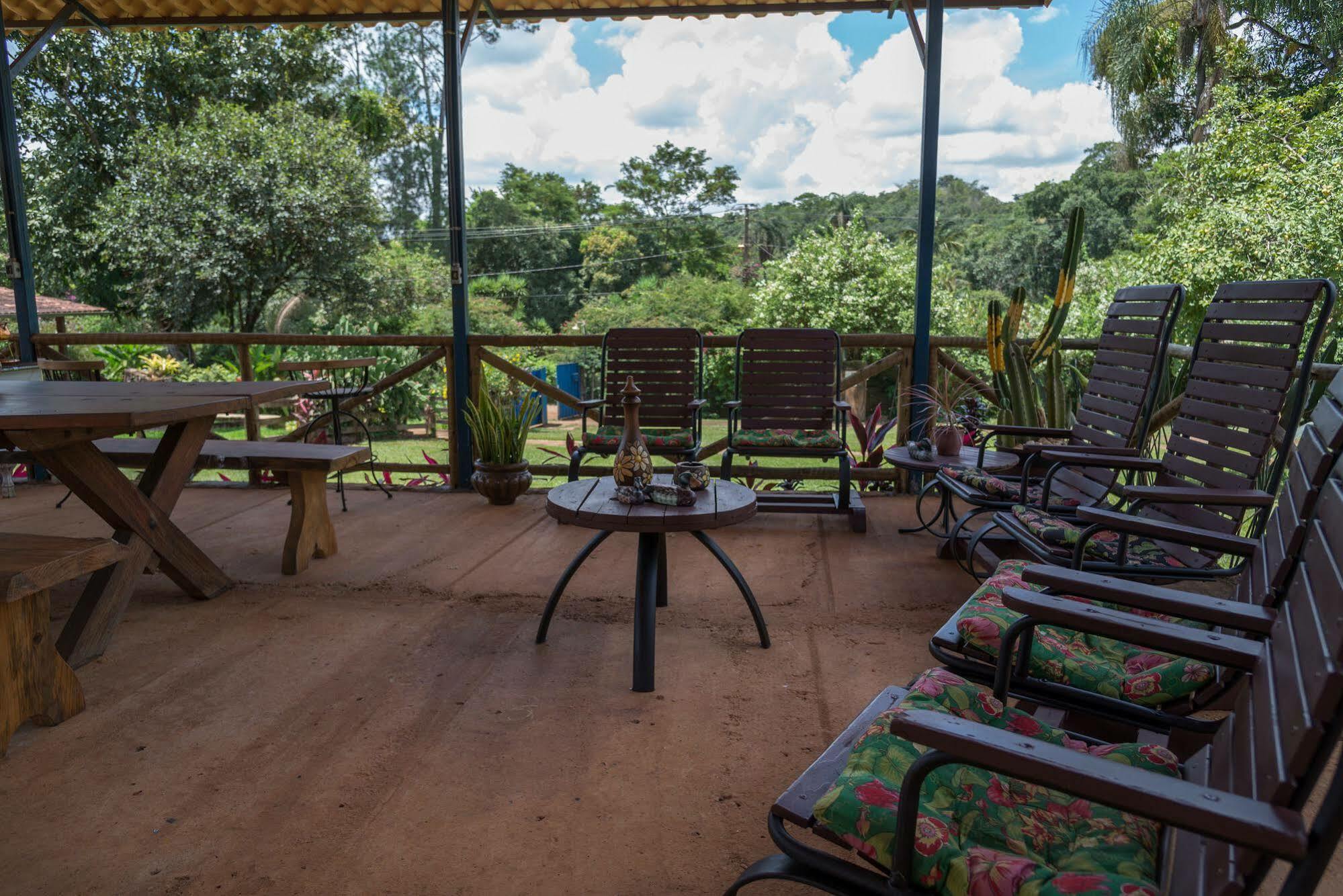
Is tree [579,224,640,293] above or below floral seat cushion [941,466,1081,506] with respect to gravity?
above

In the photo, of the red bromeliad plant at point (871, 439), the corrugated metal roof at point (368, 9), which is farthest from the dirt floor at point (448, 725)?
the corrugated metal roof at point (368, 9)

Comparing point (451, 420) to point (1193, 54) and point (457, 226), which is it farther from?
point (1193, 54)

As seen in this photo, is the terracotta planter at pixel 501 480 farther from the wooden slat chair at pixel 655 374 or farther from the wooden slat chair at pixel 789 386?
the wooden slat chair at pixel 789 386

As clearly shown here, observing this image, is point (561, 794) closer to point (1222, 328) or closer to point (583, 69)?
point (1222, 328)

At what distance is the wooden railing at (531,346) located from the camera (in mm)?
4832

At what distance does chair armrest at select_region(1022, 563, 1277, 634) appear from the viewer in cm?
137

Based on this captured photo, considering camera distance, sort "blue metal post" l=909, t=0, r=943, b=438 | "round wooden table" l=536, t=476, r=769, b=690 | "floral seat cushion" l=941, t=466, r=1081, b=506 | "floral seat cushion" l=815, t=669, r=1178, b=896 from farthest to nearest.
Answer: "blue metal post" l=909, t=0, r=943, b=438, "floral seat cushion" l=941, t=466, r=1081, b=506, "round wooden table" l=536, t=476, r=769, b=690, "floral seat cushion" l=815, t=669, r=1178, b=896

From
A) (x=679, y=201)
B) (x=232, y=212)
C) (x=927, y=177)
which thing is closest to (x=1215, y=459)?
(x=927, y=177)

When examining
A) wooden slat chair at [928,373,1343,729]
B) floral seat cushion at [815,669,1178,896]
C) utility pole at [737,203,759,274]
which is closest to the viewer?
floral seat cushion at [815,669,1178,896]

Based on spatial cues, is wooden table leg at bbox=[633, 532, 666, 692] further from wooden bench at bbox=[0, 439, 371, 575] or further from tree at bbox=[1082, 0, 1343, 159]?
tree at bbox=[1082, 0, 1343, 159]

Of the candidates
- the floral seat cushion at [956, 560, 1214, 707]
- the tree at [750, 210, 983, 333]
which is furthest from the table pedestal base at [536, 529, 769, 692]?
the tree at [750, 210, 983, 333]

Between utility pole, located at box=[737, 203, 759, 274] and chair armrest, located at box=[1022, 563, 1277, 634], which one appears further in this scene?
utility pole, located at box=[737, 203, 759, 274]

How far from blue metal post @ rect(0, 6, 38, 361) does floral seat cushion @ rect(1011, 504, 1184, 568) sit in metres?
5.41

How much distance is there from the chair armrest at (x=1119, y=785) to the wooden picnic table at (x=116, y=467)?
2479 mm
